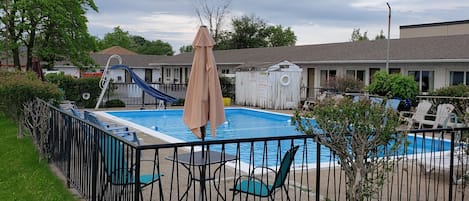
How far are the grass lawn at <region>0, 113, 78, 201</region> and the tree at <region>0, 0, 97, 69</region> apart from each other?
17228mm

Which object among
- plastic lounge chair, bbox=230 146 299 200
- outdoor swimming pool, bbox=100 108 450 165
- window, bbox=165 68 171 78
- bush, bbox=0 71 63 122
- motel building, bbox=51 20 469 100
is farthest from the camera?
window, bbox=165 68 171 78

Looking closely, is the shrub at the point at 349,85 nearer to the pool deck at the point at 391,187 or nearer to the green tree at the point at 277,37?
the pool deck at the point at 391,187

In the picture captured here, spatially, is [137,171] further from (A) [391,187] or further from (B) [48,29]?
(B) [48,29]

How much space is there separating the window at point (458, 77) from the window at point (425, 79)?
87 cm

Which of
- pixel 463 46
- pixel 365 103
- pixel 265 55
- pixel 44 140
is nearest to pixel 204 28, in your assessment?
→ pixel 365 103

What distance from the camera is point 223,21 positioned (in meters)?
56.2

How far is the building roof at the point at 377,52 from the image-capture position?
822 inches

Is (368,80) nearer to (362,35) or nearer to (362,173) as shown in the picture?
(362,173)

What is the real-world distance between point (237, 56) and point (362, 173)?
31506mm

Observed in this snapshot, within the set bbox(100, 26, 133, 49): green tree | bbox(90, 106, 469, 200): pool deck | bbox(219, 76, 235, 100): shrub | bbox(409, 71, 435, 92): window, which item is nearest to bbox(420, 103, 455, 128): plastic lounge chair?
bbox(90, 106, 469, 200): pool deck

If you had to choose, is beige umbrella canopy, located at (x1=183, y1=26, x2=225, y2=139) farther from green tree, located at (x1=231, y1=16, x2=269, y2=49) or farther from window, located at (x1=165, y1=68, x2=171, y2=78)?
green tree, located at (x1=231, y1=16, x2=269, y2=49)

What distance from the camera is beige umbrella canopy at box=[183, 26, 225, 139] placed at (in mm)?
5812

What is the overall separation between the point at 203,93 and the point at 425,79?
17.8m

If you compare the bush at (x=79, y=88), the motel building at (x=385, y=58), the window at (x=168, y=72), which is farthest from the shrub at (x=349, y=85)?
the window at (x=168, y=72)
